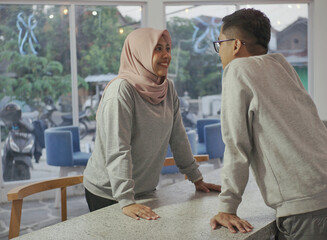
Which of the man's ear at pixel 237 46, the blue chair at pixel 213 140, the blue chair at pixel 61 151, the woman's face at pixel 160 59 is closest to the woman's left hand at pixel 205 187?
the woman's face at pixel 160 59

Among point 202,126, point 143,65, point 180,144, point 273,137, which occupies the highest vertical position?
point 143,65

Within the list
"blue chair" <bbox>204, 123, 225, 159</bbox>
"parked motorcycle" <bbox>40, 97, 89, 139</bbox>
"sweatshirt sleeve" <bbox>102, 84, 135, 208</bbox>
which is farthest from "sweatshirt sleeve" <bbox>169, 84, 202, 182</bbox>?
"parked motorcycle" <bbox>40, 97, 89, 139</bbox>

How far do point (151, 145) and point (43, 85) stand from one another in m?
4.00

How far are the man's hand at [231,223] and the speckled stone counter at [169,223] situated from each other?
0.7 inches

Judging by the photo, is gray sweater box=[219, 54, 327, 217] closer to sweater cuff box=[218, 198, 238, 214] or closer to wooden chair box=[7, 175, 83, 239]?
sweater cuff box=[218, 198, 238, 214]

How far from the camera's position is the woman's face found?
5.99ft

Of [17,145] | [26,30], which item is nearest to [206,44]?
[26,30]

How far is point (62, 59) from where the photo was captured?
213 inches

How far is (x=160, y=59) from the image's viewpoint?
6.03 feet

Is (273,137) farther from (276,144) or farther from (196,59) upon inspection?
(196,59)

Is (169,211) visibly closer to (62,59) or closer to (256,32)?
(256,32)

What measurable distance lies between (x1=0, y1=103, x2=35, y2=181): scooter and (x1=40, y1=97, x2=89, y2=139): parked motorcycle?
0.21m

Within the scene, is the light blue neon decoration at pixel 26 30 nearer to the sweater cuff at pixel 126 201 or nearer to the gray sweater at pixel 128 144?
the gray sweater at pixel 128 144

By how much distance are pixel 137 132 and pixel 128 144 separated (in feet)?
0.34
